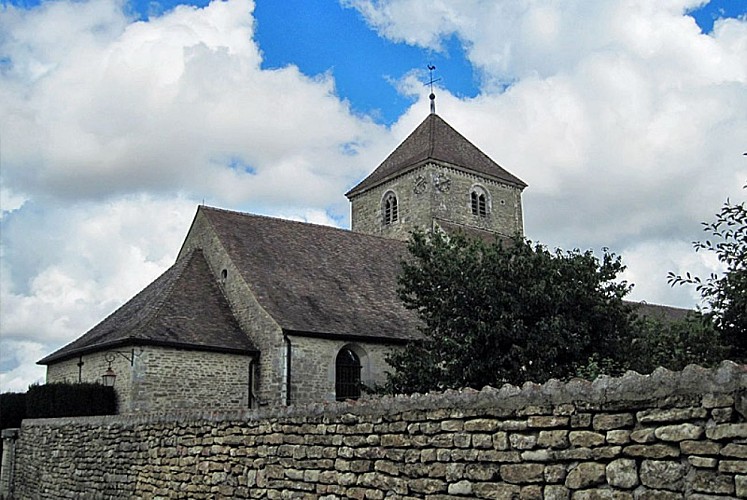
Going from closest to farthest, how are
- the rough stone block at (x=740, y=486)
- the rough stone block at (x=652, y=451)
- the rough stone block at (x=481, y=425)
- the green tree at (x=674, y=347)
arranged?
1. the rough stone block at (x=740, y=486)
2. the rough stone block at (x=652, y=451)
3. the rough stone block at (x=481, y=425)
4. the green tree at (x=674, y=347)

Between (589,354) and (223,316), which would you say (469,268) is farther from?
(223,316)

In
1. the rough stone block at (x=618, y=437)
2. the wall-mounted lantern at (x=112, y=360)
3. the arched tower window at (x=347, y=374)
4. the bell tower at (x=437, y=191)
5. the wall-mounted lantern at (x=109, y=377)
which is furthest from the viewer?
the bell tower at (x=437, y=191)

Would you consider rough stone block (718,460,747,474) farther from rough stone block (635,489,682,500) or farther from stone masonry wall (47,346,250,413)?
stone masonry wall (47,346,250,413)

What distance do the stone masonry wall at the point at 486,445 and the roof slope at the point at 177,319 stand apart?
Result: 8.42 metres

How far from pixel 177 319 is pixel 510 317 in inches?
370

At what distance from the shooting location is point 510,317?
14.1m

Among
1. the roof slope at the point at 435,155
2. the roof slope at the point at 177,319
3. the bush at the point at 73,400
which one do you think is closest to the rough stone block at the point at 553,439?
the roof slope at the point at 177,319

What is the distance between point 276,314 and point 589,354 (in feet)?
27.6

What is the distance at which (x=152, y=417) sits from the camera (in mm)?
10492

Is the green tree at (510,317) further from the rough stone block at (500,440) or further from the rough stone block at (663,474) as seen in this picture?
the rough stone block at (663,474)

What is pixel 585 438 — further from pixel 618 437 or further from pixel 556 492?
pixel 556 492

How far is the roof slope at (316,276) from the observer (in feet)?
66.6

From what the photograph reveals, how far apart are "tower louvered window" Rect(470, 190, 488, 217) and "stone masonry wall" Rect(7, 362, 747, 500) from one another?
2525 centimetres

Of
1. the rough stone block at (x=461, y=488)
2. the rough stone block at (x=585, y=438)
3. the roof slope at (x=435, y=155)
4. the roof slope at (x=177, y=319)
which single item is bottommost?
the rough stone block at (x=461, y=488)
